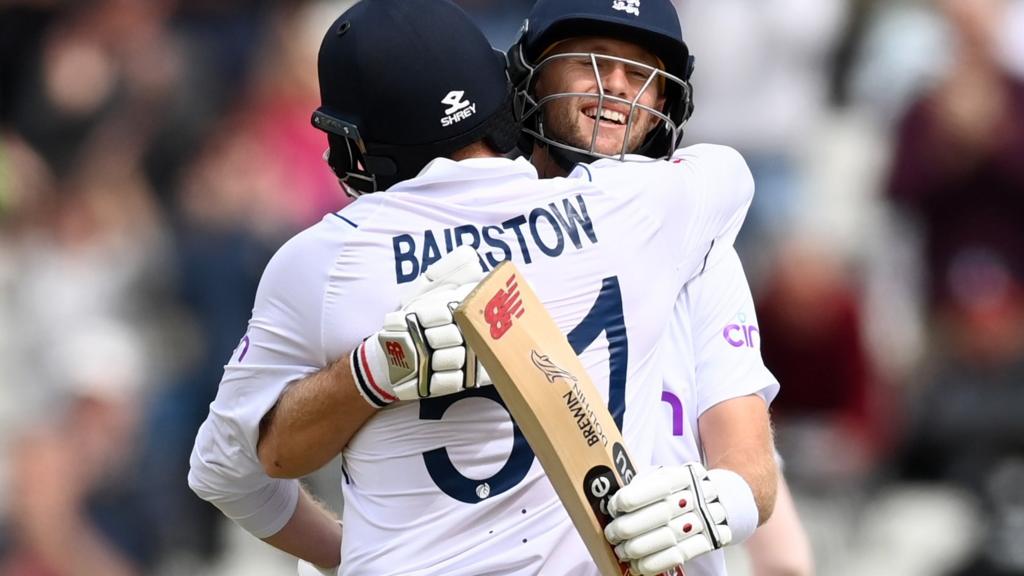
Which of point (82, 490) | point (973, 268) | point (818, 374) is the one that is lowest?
point (82, 490)

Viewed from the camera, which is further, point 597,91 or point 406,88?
point 597,91

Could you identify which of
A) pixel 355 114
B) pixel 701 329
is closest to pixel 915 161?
pixel 701 329

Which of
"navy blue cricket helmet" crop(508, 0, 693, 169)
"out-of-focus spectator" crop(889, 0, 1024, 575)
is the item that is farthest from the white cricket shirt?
"out-of-focus spectator" crop(889, 0, 1024, 575)

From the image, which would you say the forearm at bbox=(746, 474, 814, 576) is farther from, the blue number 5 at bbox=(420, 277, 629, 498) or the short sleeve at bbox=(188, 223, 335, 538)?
the short sleeve at bbox=(188, 223, 335, 538)

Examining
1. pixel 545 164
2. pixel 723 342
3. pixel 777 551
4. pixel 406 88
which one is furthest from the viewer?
pixel 777 551

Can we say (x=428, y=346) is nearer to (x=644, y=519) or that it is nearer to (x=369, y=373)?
(x=369, y=373)

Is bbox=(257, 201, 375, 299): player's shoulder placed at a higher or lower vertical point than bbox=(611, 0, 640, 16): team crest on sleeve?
lower

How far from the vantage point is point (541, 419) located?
3307 millimetres

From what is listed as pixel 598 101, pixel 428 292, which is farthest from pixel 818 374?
pixel 428 292

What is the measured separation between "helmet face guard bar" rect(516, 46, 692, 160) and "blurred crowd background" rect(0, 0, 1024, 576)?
332 centimetres

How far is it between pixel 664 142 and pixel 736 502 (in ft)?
3.58

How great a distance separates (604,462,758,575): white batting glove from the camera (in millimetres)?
3266

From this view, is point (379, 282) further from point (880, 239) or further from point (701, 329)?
point (880, 239)

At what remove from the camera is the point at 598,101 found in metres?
4.13
